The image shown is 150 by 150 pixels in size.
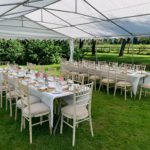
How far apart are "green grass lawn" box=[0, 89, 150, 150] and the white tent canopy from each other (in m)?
2.91

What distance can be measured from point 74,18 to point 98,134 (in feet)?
17.3

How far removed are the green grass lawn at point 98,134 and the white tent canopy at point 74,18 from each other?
9.54ft

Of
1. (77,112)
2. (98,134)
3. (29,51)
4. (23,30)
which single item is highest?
(23,30)

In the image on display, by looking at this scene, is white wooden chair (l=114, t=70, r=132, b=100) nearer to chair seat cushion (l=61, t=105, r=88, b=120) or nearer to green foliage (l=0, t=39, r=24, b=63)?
chair seat cushion (l=61, t=105, r=88, b=120)

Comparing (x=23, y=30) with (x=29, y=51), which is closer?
(x=23, y=30)

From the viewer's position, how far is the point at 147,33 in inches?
304

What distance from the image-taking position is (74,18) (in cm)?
786

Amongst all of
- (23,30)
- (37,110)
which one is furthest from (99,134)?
(23,30)

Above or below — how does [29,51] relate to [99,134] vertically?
above

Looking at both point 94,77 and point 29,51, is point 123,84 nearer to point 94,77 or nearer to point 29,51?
point 94,77

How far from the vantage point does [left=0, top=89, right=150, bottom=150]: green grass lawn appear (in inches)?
140

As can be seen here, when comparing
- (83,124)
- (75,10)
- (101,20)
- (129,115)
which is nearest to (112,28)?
(101,20)

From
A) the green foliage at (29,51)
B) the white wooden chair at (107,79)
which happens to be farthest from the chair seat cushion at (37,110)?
the green foliage at (29,51)

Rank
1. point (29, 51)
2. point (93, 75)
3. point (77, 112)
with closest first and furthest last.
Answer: point (77, 112), point (93, 75), point (29, 51)
